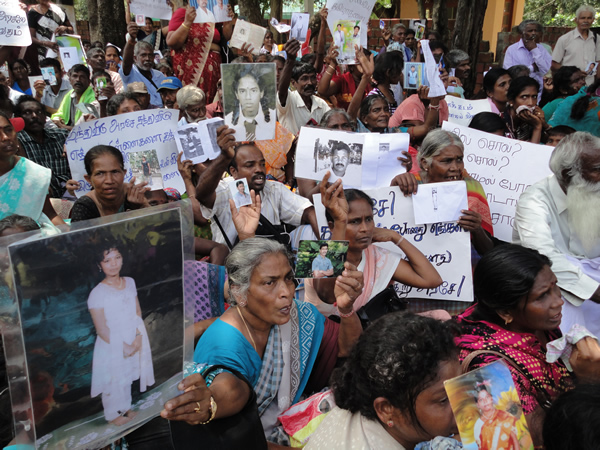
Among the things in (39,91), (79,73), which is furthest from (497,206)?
(39,91)

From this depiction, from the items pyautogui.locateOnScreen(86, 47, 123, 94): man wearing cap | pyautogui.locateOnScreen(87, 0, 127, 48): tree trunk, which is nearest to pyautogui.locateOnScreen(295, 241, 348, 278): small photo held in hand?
pyautogui.locateOnScreen(86, 47, 123, 94): man wearing cap

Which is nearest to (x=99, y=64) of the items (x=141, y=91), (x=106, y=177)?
(x=141, y=91)

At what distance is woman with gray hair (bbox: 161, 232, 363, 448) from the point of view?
2.47m

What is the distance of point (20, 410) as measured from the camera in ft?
4.82

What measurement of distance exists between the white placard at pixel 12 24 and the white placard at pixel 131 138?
177cm

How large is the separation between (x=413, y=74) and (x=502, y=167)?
2262 millimetres

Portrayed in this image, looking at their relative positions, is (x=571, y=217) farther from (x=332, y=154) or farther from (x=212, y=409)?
(x=212, y=409)

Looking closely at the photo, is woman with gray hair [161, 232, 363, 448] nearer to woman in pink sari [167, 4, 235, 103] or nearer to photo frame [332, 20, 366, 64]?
photo frame [332, 20, 366, 64]

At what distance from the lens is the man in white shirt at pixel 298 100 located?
19.3ft

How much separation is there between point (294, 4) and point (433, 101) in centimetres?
2999

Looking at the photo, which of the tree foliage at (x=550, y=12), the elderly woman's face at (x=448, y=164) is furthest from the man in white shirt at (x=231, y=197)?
the tree foliage at (x=550, y=12)

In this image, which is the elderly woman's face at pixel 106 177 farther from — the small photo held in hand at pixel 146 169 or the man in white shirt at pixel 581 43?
the man in white shirt at pixel 581 43

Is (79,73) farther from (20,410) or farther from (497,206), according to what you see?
(20,410)

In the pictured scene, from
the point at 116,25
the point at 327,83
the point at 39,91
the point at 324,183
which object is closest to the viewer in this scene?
the point at 324,183
